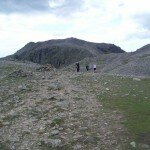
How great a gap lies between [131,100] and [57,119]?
24.7 ft

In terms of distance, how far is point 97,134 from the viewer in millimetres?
26531

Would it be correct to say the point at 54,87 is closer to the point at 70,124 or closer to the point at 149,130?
the point at 70,124

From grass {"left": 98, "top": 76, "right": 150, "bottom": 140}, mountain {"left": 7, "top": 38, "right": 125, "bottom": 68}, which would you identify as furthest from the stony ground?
mountain {"left": 7, "top": 38, "right": 125, "bottom": 68}

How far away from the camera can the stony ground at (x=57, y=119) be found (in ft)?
84.1

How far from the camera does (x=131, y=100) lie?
111 ft

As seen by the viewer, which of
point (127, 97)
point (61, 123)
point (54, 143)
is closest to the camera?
point (54, 143)

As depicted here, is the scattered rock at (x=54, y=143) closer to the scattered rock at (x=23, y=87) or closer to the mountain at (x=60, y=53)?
the scattered rock at (x=23, y=87)

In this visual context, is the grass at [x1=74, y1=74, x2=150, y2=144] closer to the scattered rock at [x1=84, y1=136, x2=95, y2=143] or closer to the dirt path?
the dirt path

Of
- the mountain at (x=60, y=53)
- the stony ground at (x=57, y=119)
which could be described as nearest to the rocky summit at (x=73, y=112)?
the stony ground at (x=57, y=119)

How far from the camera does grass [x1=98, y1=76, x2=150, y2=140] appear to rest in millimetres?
27422

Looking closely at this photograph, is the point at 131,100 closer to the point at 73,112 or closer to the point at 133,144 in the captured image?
the point at 73,112

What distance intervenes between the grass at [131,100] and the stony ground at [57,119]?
2.31 feet

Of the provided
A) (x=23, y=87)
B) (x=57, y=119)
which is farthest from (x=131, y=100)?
(x=23, y=87)

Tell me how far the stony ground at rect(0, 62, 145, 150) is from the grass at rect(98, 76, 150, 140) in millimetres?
703
